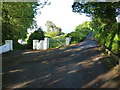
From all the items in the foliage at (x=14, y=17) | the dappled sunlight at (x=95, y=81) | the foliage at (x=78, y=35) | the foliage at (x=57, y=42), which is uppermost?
the foliage at (x=14, y=17)

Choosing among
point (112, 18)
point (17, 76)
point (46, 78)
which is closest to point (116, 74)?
point (46, 78)

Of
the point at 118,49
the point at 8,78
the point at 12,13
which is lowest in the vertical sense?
the point at 8,78

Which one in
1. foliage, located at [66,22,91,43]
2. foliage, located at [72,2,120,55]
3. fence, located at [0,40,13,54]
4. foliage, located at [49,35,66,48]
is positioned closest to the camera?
foliage, located at [72,2,120,55]

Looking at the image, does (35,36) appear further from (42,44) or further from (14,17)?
(14,17)

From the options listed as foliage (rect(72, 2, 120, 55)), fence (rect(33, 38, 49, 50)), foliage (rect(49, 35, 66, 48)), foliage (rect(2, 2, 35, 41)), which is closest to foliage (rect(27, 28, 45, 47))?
foliage (rect(49, 35, 66, 48))

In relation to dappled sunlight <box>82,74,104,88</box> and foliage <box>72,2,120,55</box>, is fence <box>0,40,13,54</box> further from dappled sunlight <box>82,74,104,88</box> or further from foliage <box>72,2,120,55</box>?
dappled sunlight <box>82,74,104,88</box>

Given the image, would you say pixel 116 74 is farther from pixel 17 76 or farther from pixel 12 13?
pixel 12 13

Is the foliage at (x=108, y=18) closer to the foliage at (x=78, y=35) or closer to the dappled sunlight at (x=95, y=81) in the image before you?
the dappled sunlight at (x=95, y=81)

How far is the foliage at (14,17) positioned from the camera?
13289 mm

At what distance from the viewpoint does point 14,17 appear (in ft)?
47.2

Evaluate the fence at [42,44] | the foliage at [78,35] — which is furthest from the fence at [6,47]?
the foliage at [78,35]

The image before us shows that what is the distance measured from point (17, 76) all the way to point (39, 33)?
12.4 metres

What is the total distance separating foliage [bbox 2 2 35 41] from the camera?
1329cm

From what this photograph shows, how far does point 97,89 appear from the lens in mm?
5055
